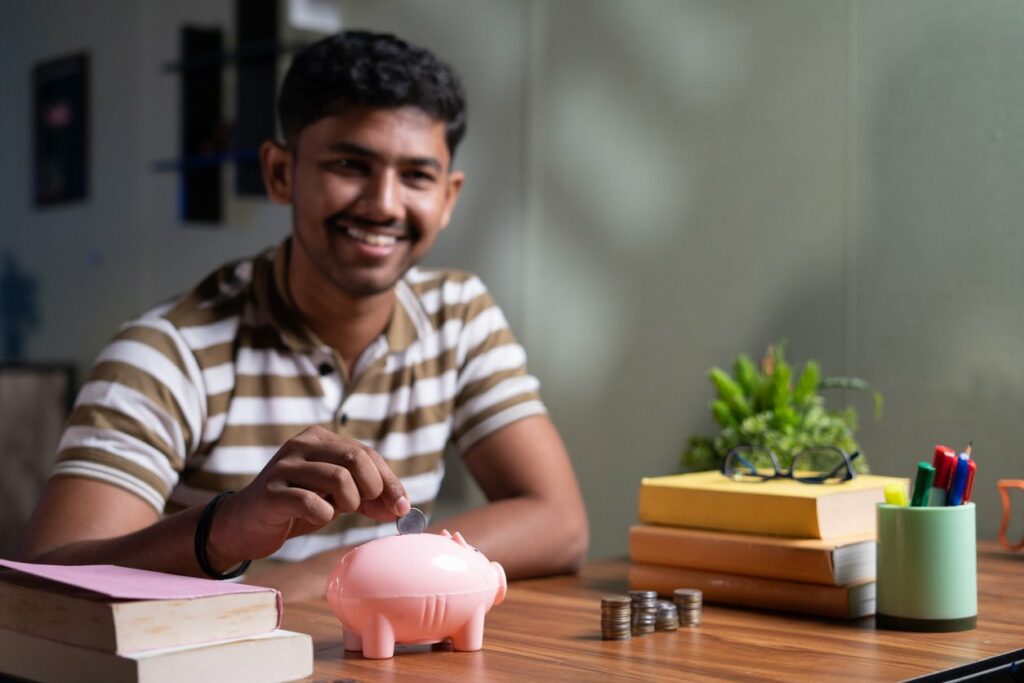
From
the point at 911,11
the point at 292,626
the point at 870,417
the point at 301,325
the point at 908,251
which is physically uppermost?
the point at 911,11

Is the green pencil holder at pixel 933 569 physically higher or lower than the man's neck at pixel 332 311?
lower

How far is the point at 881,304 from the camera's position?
7.00ft

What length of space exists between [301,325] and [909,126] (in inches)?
42.7

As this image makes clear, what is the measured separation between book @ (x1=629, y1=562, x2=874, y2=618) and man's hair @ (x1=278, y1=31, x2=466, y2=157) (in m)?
0.72

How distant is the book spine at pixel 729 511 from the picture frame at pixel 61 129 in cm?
395

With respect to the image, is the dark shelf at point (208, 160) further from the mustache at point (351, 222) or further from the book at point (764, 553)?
the book at point (764, 553)

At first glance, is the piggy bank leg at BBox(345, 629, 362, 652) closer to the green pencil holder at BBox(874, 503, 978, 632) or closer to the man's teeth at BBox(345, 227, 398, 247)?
the green pencil holder at BBox(874, 503, 978, 632)

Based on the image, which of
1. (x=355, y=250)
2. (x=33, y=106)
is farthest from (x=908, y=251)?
(x=33, y=106)

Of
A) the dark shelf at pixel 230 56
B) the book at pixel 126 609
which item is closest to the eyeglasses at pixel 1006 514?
the book at pixel 126 609

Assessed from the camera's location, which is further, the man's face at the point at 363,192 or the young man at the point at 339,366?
the man's face at the point at 363,192

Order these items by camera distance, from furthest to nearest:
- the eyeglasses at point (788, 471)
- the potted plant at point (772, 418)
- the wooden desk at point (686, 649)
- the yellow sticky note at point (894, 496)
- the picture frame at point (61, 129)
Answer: the picture frame at point (61, 129) < the potted plant at point (772, 418) < the eyeglasses at point (788, 471) < the yellow sticky note at point (894, 496) < the wooden desk at point (686, 649)

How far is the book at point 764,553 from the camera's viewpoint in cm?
114

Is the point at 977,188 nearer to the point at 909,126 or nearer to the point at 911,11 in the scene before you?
the point at 909,126

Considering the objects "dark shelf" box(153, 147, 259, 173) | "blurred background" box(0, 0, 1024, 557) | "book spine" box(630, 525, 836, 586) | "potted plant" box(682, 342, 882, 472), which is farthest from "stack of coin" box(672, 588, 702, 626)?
"dark shelf" box(153, 147, 259, 173)
